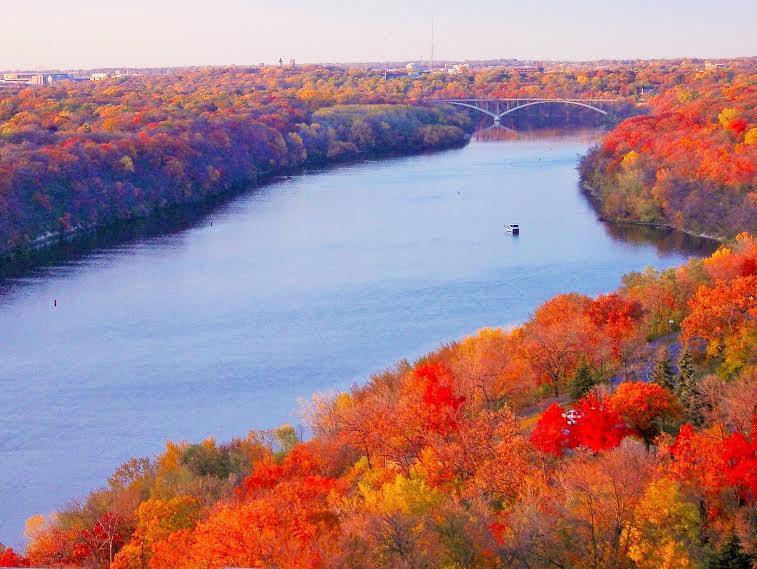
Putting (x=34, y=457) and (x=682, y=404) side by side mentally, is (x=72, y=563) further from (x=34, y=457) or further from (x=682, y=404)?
(x=682, y=404)

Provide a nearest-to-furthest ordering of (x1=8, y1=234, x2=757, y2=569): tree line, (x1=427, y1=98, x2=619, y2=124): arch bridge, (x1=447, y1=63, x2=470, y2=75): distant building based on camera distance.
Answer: (x1=8, y1=234, x2=757, y2=569): tree line
(x1=427, y1=98, x2=619, y2=124): arch bridge
(x1=447, y1=63, x2=470, y2=75): distant building

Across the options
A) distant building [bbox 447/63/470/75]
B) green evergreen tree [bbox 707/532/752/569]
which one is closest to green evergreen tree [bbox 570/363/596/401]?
green evergreen tree [bbox 707/532/752/569]

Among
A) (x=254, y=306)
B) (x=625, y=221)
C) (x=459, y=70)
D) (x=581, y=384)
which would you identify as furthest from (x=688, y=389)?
(x=459, y=70)

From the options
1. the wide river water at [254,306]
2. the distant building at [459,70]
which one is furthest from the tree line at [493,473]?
the distant building at [459,70]

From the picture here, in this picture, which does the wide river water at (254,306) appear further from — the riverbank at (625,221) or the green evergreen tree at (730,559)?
the green evergreen tree at (730,559)

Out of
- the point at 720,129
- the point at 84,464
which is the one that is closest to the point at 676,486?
the point at 84,464

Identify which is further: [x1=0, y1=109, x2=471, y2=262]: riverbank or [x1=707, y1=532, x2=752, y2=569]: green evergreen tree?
[x1=0, y1=109, x2=471, y2=262]: riverbank

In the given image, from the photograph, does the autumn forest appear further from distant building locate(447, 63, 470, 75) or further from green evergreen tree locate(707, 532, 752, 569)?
distant building locate(447, 63, 470, 75)
